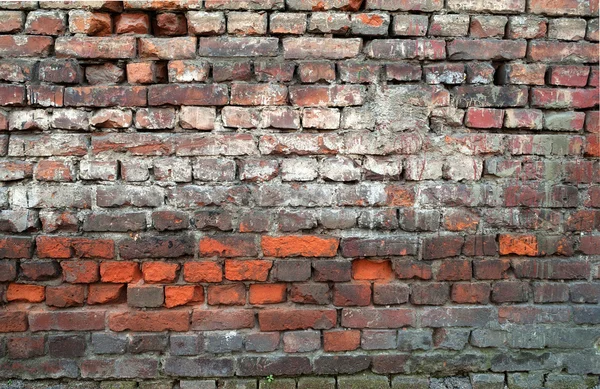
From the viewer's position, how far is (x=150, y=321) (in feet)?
6.75

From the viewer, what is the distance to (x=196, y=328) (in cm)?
207

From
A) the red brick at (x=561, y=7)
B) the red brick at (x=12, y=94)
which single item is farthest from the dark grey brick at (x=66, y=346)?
the red brick at (x=561, y=7)

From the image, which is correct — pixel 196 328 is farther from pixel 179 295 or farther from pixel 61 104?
pixel 61 104

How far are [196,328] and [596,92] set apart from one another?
2.09 m

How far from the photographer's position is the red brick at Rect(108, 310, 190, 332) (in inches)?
80.9

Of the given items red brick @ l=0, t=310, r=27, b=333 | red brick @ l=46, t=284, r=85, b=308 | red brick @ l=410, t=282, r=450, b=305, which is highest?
red brick @ l=410, t=282, r=450, b=305

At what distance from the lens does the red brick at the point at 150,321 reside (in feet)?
6.74

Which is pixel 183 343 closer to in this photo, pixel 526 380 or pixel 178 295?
pixel 178 295

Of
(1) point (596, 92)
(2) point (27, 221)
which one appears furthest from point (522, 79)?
(2) point (27, 221)

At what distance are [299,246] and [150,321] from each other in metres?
0.73

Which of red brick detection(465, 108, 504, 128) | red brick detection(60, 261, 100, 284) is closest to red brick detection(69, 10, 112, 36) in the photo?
red brick detection(60, 261, 100, 284)

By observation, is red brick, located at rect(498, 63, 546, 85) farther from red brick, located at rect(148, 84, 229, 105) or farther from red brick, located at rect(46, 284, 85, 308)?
red brick, located at rect(46, 284, 85, 308)

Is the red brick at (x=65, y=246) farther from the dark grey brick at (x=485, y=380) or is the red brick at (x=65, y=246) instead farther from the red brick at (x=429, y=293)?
the dark grey brick at (x=485, y=380)

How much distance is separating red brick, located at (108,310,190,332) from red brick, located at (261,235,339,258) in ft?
1.54
